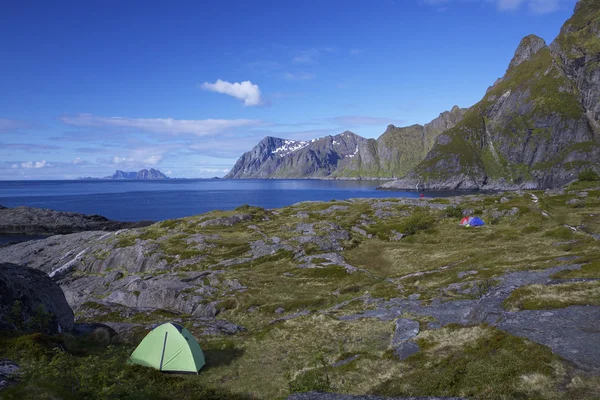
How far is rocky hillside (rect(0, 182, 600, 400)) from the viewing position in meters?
19.3

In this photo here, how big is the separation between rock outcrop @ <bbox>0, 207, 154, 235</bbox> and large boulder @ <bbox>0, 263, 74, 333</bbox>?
117319 mm

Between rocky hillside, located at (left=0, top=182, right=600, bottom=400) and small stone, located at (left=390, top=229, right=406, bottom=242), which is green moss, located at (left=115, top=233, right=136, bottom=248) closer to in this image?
rocky hillside, located at (left=0, top=182, right=600, bottom=400)

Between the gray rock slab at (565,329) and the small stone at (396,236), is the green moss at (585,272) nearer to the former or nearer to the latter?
the gray rock slab at (565,329)

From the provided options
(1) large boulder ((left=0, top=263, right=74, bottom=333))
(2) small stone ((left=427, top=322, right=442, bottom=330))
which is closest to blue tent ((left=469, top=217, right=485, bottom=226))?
(2) small stone ((left=427, top=322, right=442, bottom=330))

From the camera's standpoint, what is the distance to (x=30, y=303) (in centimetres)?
2655

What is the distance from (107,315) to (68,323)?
15747mm

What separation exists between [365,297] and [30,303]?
32.4m

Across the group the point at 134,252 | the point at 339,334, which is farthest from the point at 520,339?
the point at 134,252

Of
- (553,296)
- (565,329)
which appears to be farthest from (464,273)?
(565,329)

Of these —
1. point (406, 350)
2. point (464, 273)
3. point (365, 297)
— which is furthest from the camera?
point (464, 273)

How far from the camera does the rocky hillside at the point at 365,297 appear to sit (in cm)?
1930

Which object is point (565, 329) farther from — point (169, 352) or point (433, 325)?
point (169, 352)

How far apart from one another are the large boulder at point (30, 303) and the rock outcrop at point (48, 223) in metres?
117

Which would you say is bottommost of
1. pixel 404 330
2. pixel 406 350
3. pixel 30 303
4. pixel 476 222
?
pixel 404 330
